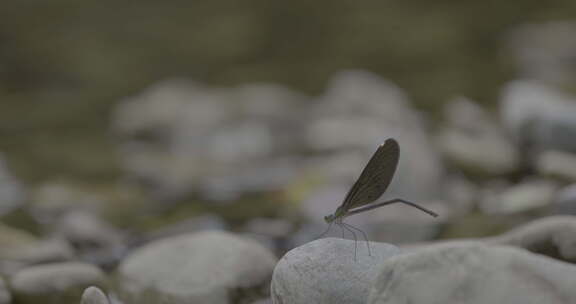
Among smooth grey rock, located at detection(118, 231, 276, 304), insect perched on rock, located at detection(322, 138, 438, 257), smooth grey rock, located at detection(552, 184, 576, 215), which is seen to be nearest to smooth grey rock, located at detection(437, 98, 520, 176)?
smooth grey rock, located at detection(552, 184, 576, 215)

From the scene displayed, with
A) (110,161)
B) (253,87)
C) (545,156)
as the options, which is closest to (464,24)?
(253,87)

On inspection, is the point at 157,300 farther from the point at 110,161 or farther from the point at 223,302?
the point at 110,161

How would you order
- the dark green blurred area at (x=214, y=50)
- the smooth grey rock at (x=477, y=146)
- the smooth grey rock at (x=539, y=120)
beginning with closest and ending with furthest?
1. the smooth grey rock at (x=539, y=120)
2. the smooth grey rock at (x=477, y=146)
3. the dark green blurred area at (x=214, y=50)

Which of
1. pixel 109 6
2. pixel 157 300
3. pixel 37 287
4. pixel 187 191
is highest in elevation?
pixel 109 6

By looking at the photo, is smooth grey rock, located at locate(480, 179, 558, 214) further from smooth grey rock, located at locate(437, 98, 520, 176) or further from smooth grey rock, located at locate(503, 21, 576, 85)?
smooth grey rock, located at locate(503, 21, 576, 85)

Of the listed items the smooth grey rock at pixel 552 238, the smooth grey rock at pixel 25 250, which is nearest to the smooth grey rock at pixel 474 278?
the smooth grey rock at pixel 552 238

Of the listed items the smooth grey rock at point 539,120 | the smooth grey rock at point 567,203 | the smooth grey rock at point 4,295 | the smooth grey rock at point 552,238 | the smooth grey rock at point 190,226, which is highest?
the smooth grey rock at point 190,226

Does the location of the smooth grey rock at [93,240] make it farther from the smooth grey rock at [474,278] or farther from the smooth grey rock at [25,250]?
the smooth grey rock at [474,278]
